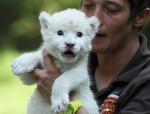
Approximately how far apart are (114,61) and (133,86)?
44 cm

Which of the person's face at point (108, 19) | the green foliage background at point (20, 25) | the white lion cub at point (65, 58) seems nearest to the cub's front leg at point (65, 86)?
the white lion cub at point (65, 58)

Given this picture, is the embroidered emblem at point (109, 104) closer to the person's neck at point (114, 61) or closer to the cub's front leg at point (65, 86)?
the cub's front leg at point (65, 86)

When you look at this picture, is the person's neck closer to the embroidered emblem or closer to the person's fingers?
the embroidered emblem

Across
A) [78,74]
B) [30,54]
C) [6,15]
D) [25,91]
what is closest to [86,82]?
[78,74]

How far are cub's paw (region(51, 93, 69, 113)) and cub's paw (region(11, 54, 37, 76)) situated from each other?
28 cm

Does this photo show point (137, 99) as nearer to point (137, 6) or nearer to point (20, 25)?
point (137, 6)

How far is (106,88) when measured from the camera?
3652mm

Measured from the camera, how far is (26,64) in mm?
3432

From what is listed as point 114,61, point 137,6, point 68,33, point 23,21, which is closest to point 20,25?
point 23,21

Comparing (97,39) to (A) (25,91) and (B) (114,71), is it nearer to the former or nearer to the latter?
(B) (114,71)

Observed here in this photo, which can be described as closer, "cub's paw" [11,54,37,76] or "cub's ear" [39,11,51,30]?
"cub's ear" [39,11,51,30]

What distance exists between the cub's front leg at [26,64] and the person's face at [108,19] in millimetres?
357

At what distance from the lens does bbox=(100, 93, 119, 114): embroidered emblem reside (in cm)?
345

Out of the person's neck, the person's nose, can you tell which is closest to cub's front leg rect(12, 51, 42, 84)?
the person's nose
